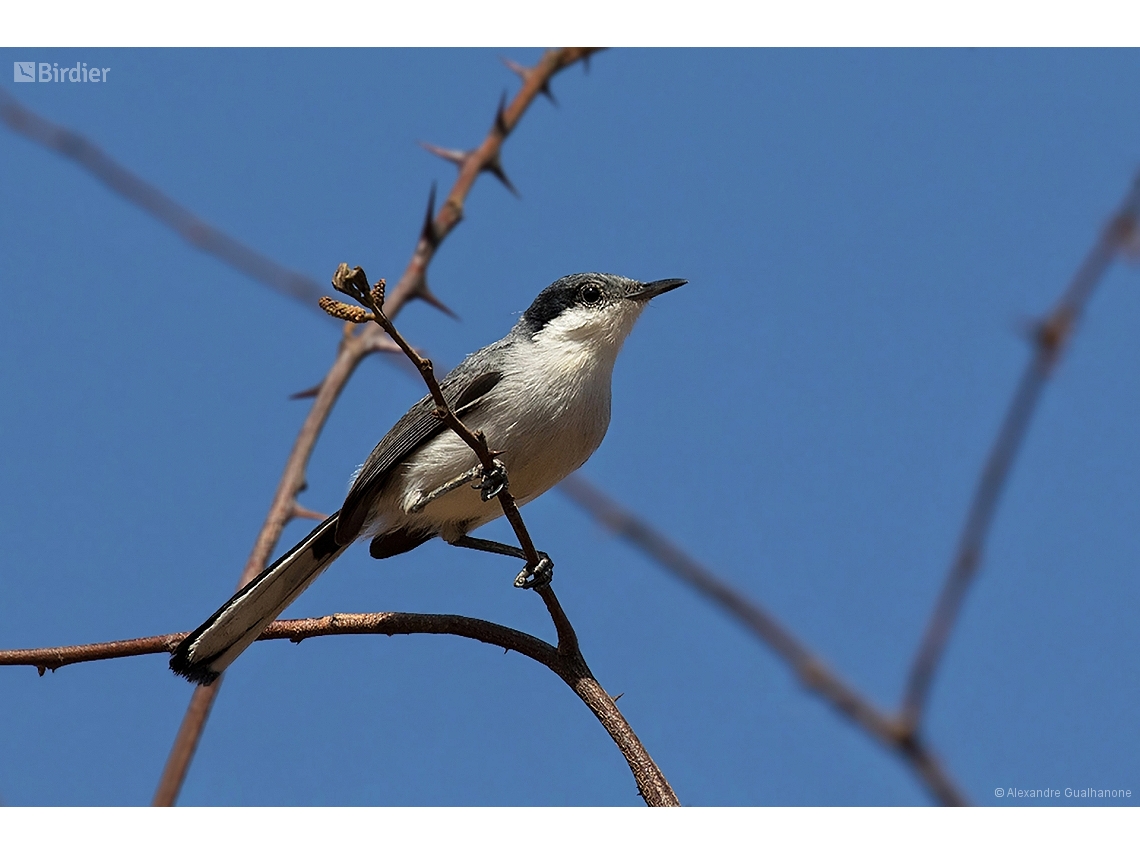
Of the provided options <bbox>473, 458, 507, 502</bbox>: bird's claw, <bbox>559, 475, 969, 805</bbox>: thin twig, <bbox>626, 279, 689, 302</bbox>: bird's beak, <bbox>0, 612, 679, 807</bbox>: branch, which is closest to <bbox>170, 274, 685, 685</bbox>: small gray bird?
<bbox>626, 279, 689, 302</bbox>: bird's beak

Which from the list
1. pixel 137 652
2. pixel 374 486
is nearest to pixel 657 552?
pixel 137 652

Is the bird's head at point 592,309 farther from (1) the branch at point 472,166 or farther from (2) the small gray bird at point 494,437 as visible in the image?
(1) the branch at point 472,166

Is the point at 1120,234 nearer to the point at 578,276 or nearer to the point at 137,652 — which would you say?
the point at 137,652

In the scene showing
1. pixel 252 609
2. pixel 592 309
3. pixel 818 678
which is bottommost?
pixel 818 678

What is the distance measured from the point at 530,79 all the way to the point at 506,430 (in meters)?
1.54

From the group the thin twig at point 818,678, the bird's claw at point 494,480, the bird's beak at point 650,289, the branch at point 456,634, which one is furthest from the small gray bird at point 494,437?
the thin twig at point 818,678

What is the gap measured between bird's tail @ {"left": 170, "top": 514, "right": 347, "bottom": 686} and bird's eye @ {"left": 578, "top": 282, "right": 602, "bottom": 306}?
166 cm

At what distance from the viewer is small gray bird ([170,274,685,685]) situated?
16.3 ft

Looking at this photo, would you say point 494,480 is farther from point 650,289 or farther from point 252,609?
point 650,289

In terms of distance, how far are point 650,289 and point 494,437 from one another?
3.91ft

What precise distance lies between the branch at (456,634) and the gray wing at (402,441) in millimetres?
1301

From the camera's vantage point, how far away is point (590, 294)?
5.61 m

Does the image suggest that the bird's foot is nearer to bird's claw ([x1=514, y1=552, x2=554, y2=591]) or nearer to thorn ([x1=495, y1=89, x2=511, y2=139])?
bird's claw ([x1=514, y1=552, x2=554, y2=591])

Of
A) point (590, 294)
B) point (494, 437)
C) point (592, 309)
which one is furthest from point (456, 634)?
point (590, 294)
